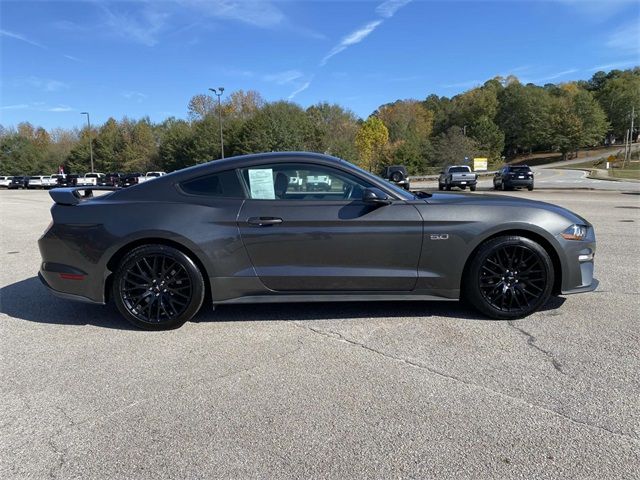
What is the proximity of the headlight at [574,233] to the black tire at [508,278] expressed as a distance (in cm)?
23

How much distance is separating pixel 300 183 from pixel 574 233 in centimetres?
244

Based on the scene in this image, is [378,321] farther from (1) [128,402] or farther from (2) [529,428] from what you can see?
(1) [128,402]

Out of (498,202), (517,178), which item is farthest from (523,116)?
(498,202)

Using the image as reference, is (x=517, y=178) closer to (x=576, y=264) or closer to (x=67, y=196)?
(x=576, y=264)

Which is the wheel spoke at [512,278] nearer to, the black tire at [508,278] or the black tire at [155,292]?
the black tire at [508,278]

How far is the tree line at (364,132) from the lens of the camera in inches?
2744

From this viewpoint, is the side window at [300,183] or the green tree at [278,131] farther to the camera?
the green tree at [278,131]

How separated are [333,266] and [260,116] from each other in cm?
6723

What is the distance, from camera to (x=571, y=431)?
248 centimetres

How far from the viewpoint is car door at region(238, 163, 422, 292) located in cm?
397

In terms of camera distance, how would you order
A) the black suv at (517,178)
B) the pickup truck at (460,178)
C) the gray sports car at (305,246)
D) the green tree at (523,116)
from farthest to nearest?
1. the green tree at (523,116)
2. the pickup truck at (460,178)
3. the black suv at (517,178)
4. the gray sports car at (305,246)

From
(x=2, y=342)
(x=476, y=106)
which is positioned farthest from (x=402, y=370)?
(x=476, y=106)

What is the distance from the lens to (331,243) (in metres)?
3.97

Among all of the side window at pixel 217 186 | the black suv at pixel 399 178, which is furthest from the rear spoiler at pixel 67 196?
the black suv at pixel 399 178
